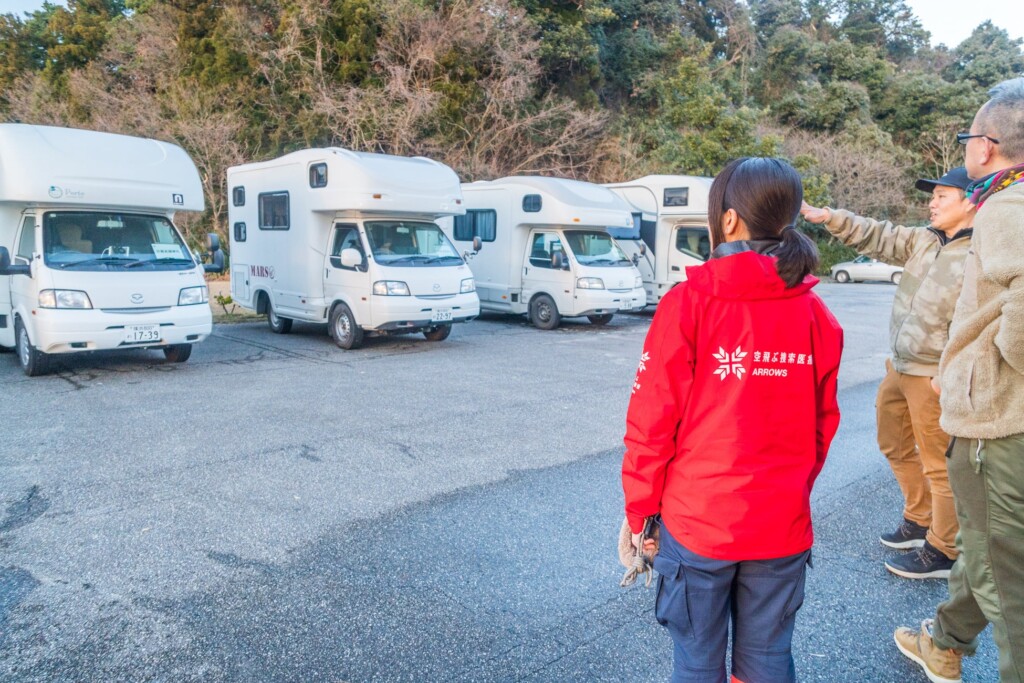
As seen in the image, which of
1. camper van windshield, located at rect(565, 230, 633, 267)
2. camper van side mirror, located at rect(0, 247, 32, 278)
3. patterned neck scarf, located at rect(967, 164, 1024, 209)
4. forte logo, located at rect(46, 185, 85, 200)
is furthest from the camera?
camper van windshield, located at rect(565, 230, 633, 267)

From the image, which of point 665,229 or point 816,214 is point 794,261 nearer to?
point 816,214

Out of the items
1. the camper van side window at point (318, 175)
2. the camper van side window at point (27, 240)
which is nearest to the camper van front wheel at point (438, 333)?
the camper van side window at point (318, 175)

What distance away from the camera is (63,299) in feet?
26.8

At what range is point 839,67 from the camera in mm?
39812

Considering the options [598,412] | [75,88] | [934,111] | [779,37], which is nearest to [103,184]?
[598,412]

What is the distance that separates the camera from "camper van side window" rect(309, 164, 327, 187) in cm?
1127

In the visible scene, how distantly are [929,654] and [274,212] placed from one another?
11604mm

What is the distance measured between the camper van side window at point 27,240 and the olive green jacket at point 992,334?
9338mm

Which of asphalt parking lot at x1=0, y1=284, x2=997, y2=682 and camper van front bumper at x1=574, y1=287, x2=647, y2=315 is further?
camper van front bumper at x1=574, y1=287, x2=647, y2=315

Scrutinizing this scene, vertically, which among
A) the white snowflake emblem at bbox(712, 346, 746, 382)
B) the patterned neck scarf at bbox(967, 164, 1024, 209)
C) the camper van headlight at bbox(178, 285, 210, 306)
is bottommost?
the camper van headlight at bbox(178, 285, 210, 306)

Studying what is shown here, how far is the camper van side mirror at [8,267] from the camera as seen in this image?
799 cm

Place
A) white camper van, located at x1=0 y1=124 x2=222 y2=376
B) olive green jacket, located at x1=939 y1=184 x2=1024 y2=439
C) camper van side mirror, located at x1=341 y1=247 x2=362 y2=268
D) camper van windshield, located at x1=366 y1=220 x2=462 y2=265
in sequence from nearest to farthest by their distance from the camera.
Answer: olive green jacket, located at x1=939 y1=184 x2=1024 y2=439, white camper van, located at x1=0 y1=124 x2=222 y2=376, camper van side mirror, located at x1=341 y1=247 x2=362 y2=268, camper van windshield, located at x1=366 y1=220 x2=462 y2=265

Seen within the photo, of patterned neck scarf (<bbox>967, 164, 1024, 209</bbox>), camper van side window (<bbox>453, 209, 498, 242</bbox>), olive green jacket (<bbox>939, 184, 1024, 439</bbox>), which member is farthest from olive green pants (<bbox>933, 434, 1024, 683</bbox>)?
camper van side window (<bbox>453, 209, 498, 242</bbox>)

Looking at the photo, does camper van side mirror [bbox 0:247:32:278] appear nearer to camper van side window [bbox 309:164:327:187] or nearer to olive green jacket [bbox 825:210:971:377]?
camper van side window [bbox 309:164:327:187]
